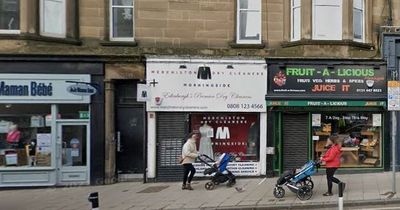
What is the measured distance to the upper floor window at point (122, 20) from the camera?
15.1 metres

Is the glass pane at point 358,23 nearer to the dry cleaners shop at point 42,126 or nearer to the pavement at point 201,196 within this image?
the pavement at point 201,196

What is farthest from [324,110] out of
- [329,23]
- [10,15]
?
[10,15]

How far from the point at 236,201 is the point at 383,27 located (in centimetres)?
838

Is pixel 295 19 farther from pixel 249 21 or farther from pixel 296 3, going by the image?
pixel 249 21

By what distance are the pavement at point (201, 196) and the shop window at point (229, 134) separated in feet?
3.35

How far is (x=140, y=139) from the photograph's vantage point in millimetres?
14883

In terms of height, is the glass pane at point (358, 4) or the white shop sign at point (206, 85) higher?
the glass pane at point (358, 4)

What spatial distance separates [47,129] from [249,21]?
7532mm

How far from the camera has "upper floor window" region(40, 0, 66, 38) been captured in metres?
14.4

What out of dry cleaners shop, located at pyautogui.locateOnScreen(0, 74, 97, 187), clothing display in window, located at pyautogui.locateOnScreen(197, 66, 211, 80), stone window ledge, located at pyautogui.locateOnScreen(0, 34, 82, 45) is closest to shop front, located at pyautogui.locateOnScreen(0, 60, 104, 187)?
dry cleaners shop, located at pyautogui.locateOnScreen(0, 74, 97, 187)

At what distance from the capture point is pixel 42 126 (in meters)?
14.2

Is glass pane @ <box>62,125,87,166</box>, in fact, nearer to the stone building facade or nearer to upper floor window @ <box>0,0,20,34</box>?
the stone building facade

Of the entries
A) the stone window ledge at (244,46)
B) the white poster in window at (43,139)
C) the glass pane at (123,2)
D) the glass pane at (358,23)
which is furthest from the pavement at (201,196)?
the glass pane at (123,2)

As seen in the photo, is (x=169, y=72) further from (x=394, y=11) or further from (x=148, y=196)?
(x=394, y=11)
